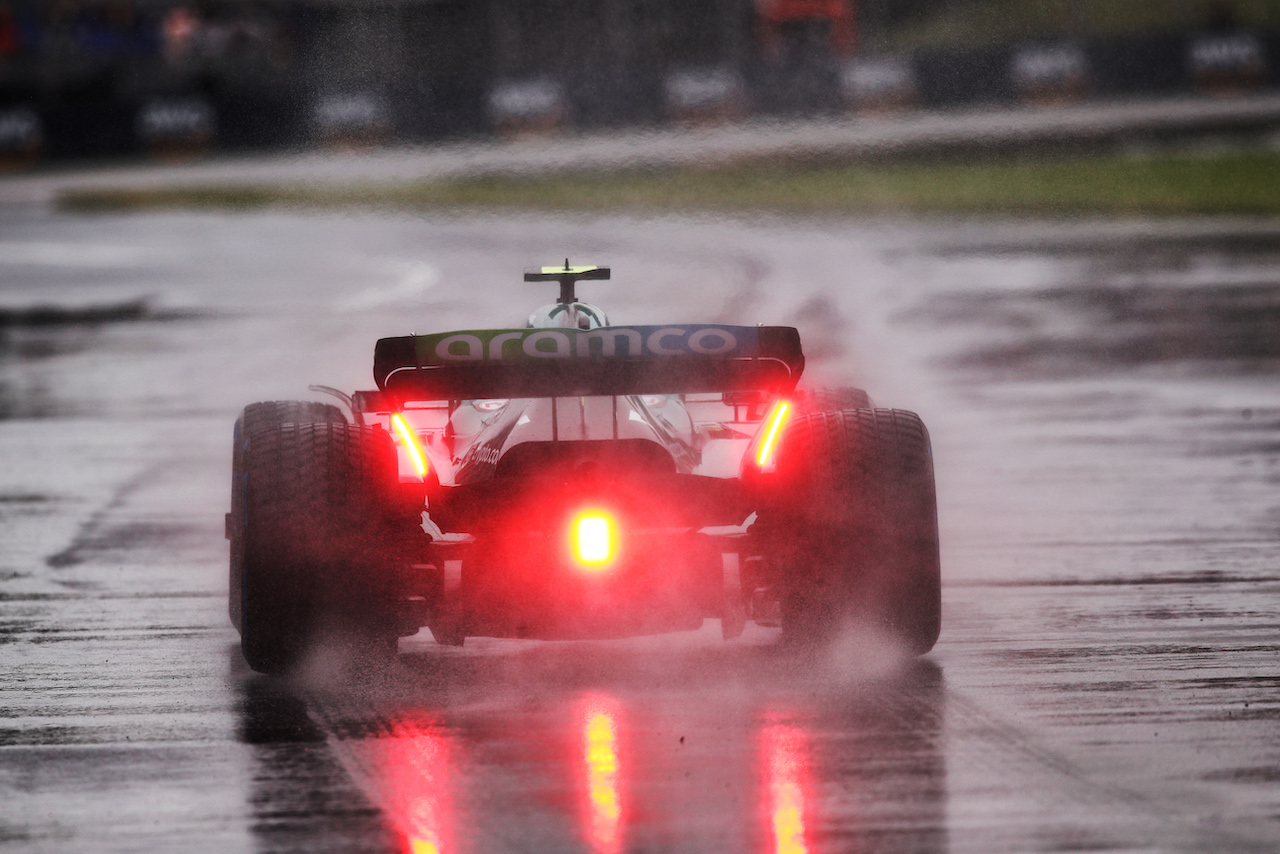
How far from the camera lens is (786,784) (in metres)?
5.95

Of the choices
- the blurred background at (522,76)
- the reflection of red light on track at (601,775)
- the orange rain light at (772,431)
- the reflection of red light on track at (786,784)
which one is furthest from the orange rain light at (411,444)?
the blurred background at (522,76)

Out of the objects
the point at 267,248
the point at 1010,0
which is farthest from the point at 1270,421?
the point at 1010,0

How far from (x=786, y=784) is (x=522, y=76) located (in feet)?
119

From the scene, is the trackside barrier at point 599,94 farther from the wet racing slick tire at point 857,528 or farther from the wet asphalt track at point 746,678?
the wet racing slick tire at point 857,528

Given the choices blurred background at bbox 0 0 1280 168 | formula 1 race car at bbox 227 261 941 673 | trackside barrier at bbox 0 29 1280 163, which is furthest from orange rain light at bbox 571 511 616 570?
trackside barrier at bbox 0 29 1280 163

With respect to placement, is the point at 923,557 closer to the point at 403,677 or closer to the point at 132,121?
the point at 403,677

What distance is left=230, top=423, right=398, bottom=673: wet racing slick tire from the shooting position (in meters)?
7.01

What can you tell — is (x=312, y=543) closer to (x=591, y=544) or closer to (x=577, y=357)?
(x=591, y=544)

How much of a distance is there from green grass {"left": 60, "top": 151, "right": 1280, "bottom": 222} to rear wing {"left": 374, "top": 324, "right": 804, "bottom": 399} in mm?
23326

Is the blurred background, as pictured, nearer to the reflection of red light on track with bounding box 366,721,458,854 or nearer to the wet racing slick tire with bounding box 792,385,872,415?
the wet racing slick tire with bounding box 792,385,872,415

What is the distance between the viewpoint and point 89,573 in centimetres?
951

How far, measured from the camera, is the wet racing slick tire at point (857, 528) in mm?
7113

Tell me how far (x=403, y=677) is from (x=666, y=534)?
42.5 inches

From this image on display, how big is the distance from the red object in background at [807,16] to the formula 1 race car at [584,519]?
38868 millimetres
